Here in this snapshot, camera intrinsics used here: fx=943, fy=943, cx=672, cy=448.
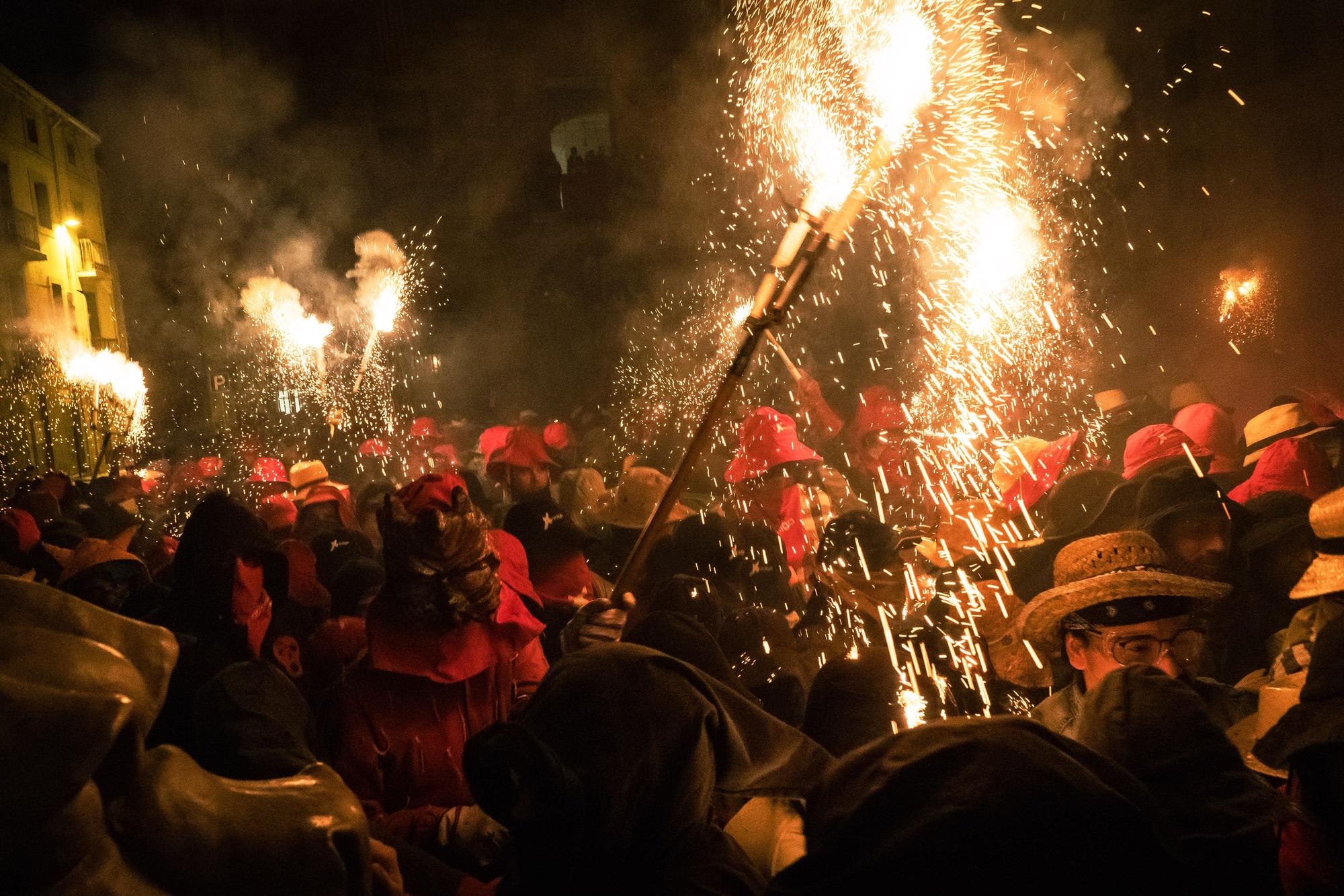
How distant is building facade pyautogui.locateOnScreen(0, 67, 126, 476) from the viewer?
2984 centimetres

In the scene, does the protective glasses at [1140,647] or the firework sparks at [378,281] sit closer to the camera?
the protective glasses at [1140,647]

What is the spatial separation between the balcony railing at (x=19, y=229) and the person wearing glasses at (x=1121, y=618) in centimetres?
4041

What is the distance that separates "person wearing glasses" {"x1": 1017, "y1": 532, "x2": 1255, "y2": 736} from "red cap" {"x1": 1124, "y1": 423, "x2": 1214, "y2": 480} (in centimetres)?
308

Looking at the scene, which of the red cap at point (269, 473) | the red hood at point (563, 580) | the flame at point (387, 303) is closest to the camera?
the red hood at point (563, 580)

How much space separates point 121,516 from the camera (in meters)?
10.0

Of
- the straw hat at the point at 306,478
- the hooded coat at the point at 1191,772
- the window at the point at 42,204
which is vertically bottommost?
the hooded coat at the point at 1191,772

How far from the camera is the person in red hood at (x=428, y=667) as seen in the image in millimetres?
2898

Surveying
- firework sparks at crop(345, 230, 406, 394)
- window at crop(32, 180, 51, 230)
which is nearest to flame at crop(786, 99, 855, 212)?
firework sparks at crop(345, 230, 406, 394)

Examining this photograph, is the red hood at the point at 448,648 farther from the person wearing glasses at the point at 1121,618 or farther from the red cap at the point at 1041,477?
the red cap at the point at 1041,477

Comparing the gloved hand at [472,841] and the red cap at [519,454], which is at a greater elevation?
the red cap at [519,454]

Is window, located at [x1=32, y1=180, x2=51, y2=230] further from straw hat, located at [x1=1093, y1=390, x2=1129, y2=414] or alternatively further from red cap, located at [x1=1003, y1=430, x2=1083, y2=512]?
red cap, located at [x1=1003, y1=430, x2=1083, y2=512]

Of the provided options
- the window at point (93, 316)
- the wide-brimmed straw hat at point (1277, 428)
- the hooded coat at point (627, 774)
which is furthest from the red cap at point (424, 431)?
the window at point (93, 316)

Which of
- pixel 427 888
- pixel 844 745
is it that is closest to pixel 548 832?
pixel 427 888

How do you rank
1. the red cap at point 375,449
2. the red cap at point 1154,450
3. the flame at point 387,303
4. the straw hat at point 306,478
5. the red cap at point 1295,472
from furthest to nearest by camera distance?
the flame at point 387,303 → the red cap at point 375,449 → the straw hat at point 306,478 → the red cap at point 1154,450 → the red cap at point 1295,472
